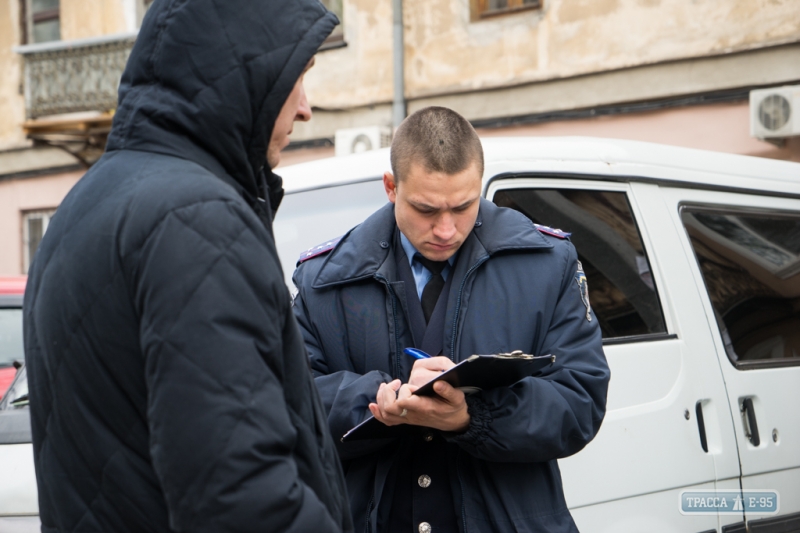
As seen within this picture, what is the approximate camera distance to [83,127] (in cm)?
1445

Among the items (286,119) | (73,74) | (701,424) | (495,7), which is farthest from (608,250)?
(73,74)

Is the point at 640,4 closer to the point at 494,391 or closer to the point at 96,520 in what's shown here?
the point at 494,391

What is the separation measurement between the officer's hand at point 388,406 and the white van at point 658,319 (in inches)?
37.1

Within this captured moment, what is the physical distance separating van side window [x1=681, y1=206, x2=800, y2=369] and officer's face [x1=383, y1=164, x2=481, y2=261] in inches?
56.7

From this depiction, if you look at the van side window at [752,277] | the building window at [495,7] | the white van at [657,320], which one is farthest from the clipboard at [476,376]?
the building window at [495,7]

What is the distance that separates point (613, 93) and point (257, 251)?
9748 mm

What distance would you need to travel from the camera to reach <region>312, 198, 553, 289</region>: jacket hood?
249cm

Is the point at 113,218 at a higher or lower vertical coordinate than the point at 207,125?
lower

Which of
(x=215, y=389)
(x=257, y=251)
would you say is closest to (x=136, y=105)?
(x=257, y=251)

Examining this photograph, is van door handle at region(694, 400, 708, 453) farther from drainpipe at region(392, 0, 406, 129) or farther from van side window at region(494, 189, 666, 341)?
drainpipe at region(392, 0, 406, 129)

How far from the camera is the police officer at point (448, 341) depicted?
2.26 metres

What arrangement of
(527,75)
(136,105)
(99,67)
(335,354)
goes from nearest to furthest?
(136,105), (335,354), (527,75), (99,67)

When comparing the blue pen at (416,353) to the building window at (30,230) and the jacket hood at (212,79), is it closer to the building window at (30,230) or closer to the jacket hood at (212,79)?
the jacket hood at (212,79)

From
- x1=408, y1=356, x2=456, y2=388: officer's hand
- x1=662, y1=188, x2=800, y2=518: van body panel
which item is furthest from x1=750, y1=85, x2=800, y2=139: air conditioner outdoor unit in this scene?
x1=408, y1=356, x2=456, y2=388: officer's hand
